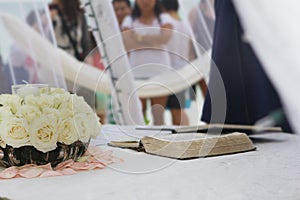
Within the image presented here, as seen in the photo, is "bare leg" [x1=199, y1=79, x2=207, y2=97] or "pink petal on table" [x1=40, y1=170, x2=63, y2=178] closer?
"pink petal on table" [x1=40, y1=170, x2=63, y2=178]

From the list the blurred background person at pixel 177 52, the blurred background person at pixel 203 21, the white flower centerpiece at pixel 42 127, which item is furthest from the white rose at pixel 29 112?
the blurred background person at pixel 203 21

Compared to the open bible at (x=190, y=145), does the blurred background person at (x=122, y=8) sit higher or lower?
higher

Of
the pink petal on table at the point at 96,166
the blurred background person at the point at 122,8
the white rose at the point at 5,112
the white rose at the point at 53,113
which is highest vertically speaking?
the blurred background person at the point at 122,8

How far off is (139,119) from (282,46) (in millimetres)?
464

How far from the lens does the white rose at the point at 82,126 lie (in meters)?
0.80

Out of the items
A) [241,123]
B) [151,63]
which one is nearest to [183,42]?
[241,123]

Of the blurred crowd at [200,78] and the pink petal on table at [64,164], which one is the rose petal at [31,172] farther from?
the blurred crowd at [200,78]

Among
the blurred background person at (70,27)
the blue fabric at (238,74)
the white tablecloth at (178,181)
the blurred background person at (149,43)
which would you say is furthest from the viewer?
the blurred background person at (70,27)

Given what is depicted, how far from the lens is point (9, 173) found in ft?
2.47

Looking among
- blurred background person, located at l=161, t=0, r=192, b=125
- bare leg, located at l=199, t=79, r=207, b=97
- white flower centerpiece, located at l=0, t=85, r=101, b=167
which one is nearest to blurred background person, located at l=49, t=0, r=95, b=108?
blurred background person, located at l=161, t=0, r=192, b=125

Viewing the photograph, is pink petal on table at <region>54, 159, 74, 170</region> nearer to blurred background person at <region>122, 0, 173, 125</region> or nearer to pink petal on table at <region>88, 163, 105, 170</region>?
pink petal on table at <region>88, 163, 105, 170</region>

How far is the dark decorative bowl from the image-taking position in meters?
0.79

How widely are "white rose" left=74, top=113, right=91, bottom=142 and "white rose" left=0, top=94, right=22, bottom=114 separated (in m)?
0.11

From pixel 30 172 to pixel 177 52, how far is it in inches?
44.1
